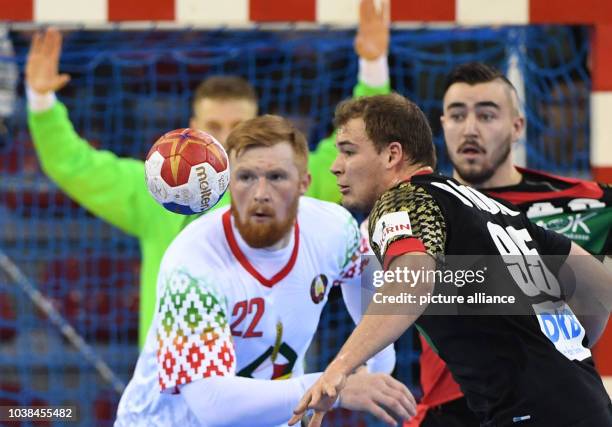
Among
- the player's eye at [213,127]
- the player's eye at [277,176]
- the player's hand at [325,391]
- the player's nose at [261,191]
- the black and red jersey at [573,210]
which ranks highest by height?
the player's eye at [213,127]

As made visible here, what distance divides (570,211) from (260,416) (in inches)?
68.0

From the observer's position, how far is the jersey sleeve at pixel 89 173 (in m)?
5.27

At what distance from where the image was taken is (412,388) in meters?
6.32

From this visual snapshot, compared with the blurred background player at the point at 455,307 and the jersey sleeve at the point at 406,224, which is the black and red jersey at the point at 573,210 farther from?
the jersey sleeve at the point at 406,224

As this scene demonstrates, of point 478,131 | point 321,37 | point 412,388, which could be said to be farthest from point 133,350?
point 478,131

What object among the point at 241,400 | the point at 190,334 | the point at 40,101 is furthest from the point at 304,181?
the point at 40,101

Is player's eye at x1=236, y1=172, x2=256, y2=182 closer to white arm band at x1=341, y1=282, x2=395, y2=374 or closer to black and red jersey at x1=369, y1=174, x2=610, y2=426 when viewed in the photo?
white arm band at x1=341, y1=282, x2=395, y2=374

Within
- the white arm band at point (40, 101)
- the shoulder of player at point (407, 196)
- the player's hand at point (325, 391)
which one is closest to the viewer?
the player's hand at point (325, 391)

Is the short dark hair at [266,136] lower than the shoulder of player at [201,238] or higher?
higher

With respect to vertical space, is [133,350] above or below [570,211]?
below

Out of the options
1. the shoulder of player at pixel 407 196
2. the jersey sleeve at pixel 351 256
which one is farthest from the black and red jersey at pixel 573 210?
the shoulder of player at pixel 407 196

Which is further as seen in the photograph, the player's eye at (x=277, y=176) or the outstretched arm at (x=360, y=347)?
the player's eye at (x=277, y=176)

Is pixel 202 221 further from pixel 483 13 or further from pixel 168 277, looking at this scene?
pixel 483 13

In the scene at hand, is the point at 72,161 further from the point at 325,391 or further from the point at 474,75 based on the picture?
the point at 325,391
